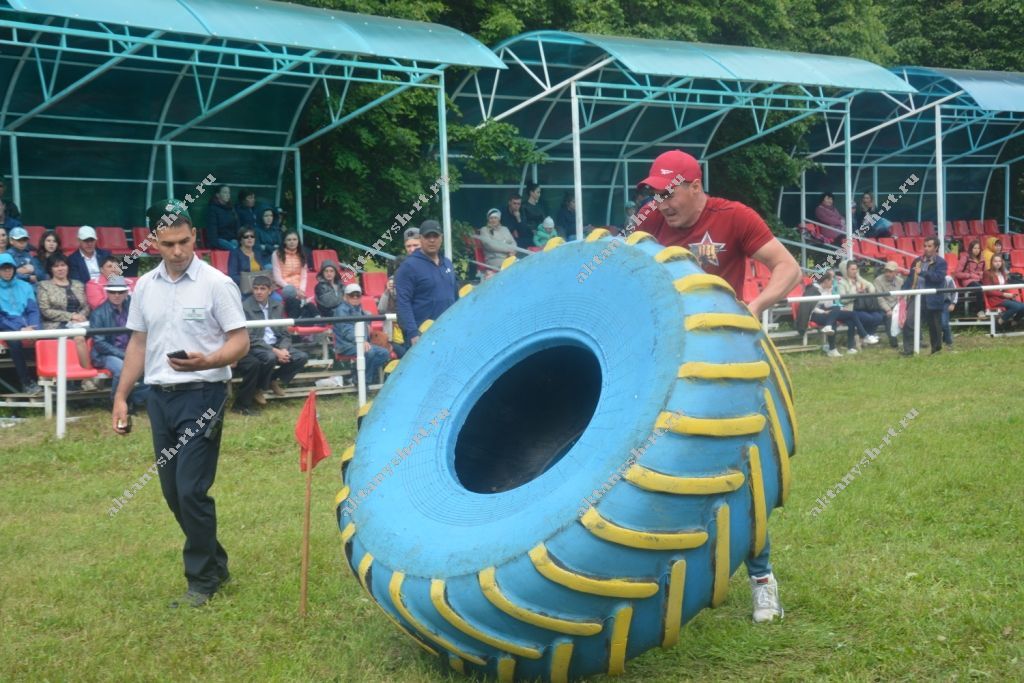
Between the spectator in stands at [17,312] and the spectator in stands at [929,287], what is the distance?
427 inches

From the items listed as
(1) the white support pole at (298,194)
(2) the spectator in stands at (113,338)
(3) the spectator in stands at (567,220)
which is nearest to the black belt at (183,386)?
(2) the spectator in stands at (113,338)

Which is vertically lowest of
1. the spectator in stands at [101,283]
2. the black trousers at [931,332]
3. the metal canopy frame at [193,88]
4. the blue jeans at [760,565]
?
the black trousers at [931,332]

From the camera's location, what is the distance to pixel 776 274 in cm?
Result: 514

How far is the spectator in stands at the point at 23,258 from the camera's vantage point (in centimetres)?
1212

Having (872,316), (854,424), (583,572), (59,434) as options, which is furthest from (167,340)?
(872,316)

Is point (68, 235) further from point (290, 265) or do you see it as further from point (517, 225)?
point (517, 225)

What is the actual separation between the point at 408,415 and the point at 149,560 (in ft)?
6.74

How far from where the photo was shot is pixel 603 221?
24594mm

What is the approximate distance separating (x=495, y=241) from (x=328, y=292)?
19.3 ft

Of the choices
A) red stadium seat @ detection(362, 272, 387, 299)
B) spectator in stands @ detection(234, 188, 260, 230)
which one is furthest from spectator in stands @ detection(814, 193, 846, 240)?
spectator in stands @ detection(234, 188, 260, 230)

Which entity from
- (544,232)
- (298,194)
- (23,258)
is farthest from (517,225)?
(23,258)

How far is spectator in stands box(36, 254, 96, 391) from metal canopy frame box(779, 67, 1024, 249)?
47.3 feet

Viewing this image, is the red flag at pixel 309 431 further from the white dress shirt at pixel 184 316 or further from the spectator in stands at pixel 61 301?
the spectator in stands at pixel 61 301

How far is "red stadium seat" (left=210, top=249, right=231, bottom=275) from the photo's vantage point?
1577 cm
